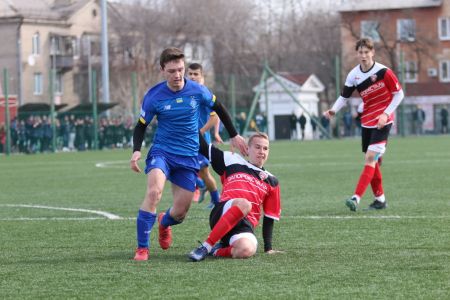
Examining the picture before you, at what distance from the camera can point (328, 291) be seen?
264 inches

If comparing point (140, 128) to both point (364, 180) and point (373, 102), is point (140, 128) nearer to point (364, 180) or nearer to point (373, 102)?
point (364, 180)

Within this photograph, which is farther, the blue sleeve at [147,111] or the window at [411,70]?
the window at [411,70]

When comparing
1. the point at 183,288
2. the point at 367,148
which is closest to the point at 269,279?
the point at 183,288

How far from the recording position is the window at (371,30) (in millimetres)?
75062

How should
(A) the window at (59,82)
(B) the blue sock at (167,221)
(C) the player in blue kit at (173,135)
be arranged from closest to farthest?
(C) the player in blue kit at (173,135) → (B) the blue sock at (167,221) → (A) the window at (59,82)

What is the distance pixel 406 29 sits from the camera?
76.4 metres

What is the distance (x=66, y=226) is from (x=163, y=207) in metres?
2.87

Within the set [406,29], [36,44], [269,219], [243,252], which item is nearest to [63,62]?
[36,44]

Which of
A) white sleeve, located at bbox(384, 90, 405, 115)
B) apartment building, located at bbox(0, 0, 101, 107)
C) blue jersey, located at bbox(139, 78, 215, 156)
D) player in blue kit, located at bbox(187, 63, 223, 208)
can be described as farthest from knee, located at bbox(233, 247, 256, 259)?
apartment building, located at bbox(0, 0, 101, 107)

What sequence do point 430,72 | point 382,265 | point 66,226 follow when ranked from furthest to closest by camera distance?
point 430,72
point 66,226
point 382,265

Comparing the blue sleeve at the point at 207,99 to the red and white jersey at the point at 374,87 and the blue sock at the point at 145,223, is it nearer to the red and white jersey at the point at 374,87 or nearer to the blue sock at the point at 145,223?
the blue sock at the point at 145,223

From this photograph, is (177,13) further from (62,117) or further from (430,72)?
(62,117)

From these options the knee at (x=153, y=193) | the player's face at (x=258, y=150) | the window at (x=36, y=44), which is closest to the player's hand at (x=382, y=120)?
the player's face at (x=258, y=150)

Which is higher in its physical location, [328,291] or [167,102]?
[167,102]
